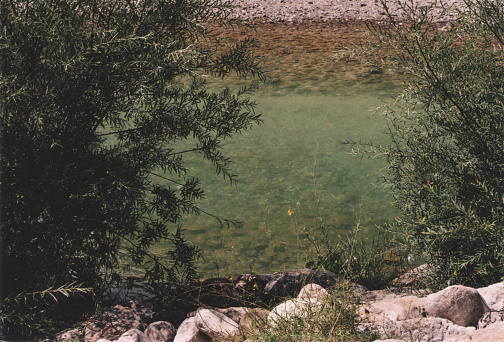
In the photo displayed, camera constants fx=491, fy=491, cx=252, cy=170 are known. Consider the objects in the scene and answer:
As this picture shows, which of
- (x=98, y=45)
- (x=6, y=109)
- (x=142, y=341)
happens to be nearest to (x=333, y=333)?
(x=142, y=341)

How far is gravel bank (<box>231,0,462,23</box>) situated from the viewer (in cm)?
1267

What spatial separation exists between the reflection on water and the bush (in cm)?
49

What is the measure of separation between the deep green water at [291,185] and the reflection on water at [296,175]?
11 millimetres

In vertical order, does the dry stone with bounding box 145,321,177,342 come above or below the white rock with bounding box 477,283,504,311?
below

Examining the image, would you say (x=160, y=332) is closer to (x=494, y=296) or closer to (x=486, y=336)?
(x=486, y=336)

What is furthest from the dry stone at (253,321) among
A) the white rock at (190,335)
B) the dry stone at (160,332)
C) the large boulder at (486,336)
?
the large boulder at (486,336)

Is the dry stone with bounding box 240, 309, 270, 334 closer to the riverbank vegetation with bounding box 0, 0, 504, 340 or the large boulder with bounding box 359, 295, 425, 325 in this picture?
the large boulder with bounding box 359, 295, 425, 325

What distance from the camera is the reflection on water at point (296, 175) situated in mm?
4484

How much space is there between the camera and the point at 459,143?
3.27 metres

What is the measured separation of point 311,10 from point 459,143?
10617mm

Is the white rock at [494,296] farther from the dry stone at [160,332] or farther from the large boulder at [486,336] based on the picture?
the dry stone at [160,332]

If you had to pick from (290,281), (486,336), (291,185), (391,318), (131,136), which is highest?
(131,136)

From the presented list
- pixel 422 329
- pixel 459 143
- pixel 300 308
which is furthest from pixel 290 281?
pixel 459 143

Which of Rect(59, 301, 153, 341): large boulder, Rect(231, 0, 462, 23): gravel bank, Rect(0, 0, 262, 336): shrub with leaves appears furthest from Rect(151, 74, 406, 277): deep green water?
Rect(231, 0, 462, 23): gravel bank
